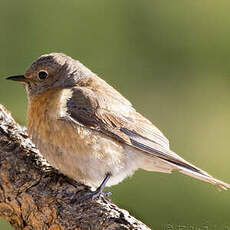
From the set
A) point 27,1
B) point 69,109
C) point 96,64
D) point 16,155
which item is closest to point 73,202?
point 16,155

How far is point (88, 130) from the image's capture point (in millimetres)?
5512

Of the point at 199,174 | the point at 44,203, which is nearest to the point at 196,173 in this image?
the point at 199,174

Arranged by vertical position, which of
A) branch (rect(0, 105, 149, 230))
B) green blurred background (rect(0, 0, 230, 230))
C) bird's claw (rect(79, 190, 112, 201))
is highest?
green blurred background (rect(0, 0, 230, 230))

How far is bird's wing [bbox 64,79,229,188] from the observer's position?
5531 millimetres

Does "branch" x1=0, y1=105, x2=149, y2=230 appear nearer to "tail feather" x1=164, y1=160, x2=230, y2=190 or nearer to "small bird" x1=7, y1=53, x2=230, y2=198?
"small bird" x1=7, y1=53, x2=230, y2=198

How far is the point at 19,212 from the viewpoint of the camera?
472 cm

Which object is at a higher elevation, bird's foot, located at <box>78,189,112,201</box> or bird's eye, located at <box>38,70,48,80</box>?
bird's eye, located at <box>38,70,48,80</box>

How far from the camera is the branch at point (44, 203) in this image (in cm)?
458

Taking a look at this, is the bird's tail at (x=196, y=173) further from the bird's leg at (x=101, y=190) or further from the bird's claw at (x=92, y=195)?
the bird's claw at (x=92, y=195)

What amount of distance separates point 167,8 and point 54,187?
112 inches

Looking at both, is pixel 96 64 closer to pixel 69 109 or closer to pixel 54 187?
pixel 69 109

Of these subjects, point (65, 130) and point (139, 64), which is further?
point (139, 64)

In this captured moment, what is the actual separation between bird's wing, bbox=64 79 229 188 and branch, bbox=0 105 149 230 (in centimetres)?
71

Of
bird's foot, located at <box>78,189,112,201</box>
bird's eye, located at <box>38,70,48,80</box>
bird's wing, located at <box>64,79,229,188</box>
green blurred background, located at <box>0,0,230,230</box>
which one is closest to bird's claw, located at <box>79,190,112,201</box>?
bird's foot, located at <box>78,189,112,201</box>
